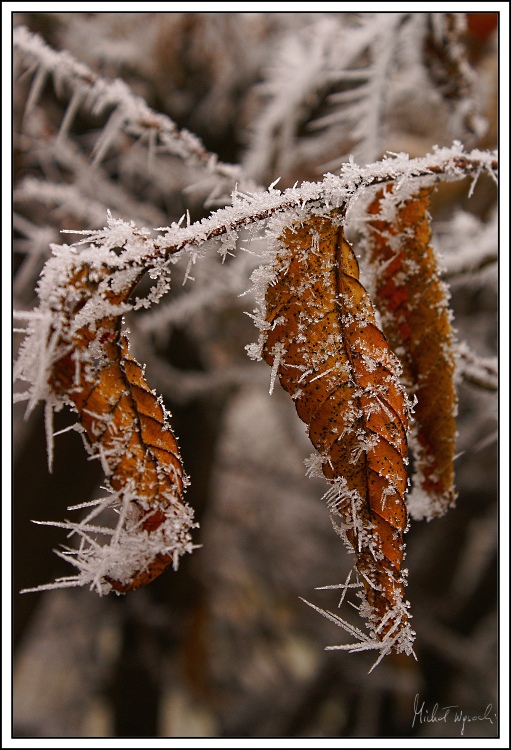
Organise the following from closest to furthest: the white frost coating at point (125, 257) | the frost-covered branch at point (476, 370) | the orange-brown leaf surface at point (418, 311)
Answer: the white frost coating at point (125, 257) → the orange-brown leaf surface at point (418, 311) → the frost-covered branch at point (476, 370)

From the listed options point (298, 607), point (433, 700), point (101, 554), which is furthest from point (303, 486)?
point (101, 554)

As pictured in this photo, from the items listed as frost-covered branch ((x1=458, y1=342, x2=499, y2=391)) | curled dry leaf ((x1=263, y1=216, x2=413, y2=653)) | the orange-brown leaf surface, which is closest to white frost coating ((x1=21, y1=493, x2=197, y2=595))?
curled dry leaf ((x1=263, y1=216, x2=413, y2=653))

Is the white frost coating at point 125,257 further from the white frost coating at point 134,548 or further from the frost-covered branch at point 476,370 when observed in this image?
the frost-covered branch at point 476,370

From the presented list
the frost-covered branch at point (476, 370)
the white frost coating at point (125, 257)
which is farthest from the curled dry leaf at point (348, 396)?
the frost-covered branch at point (476, 370)

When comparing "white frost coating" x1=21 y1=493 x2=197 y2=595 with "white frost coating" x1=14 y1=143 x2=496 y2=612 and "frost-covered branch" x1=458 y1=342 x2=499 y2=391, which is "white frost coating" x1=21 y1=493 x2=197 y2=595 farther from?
"frost-covered branch" x1=458 y1=342 x2=499 y2=391

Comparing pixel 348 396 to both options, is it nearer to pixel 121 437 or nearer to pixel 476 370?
pixel 121 437

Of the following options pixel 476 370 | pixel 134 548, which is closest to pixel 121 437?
pixel 134 548

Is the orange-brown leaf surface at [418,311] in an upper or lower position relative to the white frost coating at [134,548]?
upper
